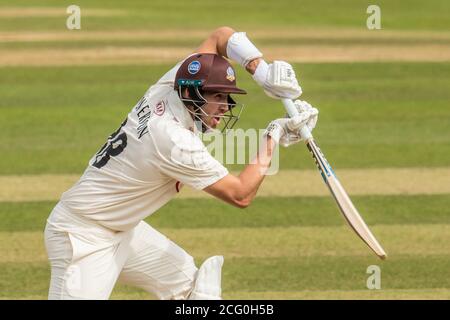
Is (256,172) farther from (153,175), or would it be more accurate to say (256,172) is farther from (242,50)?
(242,50)

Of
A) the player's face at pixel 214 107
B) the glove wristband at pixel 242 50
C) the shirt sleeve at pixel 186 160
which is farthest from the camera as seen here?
the glove wristband at pixel 242 50

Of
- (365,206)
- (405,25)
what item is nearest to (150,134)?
(365,206)

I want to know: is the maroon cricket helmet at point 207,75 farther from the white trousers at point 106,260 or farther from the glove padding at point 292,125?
the white trousers at point 106,260

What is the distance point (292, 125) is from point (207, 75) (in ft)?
1.93

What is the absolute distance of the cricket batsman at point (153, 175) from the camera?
5.95m

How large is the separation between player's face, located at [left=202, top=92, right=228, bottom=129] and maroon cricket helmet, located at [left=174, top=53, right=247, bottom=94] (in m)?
0.05

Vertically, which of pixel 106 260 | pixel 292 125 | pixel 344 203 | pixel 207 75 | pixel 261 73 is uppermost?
pixel 261 73

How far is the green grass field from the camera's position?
27.5ft

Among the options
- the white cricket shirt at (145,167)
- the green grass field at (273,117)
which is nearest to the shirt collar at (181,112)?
the white cricket shirt at (145,167)

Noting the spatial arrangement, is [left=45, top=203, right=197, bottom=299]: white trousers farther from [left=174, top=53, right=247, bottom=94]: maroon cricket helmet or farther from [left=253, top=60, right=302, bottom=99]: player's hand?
[left=253, top=60, right=302, bottom=99]: player's hand

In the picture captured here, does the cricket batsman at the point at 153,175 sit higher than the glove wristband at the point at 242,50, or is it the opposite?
the glove wristband at the point at 242,50

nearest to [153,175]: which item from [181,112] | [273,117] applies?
[181,112]

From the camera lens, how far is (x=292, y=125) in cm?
617

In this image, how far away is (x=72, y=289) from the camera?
596 cm
